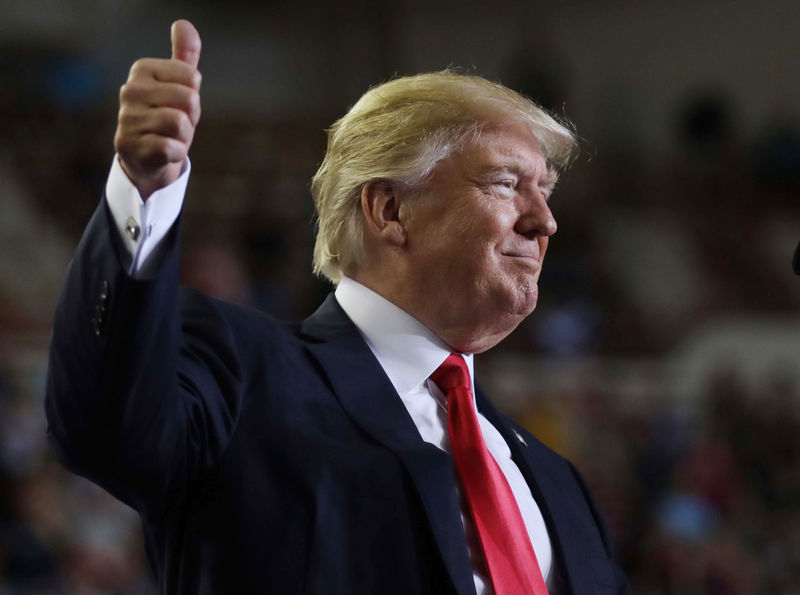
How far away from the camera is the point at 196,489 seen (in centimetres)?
142

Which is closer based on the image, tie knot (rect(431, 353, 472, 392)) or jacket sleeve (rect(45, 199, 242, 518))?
jacket sleeve (rect(45, 199, 242, 518))

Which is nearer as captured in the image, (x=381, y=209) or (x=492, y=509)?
(x=492, y=509)

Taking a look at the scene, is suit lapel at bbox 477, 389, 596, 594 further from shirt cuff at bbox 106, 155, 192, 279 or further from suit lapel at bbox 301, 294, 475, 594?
shirt cuff at bbox 106, 155, 192, 279

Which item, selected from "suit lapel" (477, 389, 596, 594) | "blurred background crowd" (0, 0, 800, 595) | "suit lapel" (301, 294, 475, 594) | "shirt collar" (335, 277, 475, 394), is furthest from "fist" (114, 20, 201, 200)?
"blurred background crowd" (0, 0, 800, 595)

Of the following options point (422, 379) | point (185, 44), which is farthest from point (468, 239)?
point (185, 44)

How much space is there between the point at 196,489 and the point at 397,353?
39cm

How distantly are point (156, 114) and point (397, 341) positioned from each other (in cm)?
66

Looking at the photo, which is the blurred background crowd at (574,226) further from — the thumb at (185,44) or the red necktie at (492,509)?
the thumb at (185,44)

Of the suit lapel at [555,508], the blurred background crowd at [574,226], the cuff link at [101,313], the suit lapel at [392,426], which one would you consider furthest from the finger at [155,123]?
the blurred background crowd at [574,226]

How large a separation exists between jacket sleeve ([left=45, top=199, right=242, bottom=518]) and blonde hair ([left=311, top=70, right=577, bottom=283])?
2.07 feet

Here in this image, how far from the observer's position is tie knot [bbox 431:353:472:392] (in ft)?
5.59

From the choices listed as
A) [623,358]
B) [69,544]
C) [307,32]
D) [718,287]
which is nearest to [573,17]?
[307,32]

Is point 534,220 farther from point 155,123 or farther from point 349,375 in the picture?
point 155,123

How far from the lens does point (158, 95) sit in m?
1.12
